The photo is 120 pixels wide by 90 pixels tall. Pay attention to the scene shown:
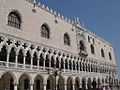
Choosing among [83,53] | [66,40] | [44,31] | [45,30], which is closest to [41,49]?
[44,31]

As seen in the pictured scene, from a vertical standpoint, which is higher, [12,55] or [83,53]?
[83,53]

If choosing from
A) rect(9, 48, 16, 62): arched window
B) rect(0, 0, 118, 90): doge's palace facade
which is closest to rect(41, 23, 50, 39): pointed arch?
rect(0, 0, 118, 90): doge's palace facade

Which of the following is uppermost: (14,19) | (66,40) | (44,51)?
(14,19)

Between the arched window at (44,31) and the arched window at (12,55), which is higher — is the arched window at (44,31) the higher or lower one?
the higher one

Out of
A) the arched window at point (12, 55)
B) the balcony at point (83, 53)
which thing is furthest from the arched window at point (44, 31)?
the balcony at point (83, 53)

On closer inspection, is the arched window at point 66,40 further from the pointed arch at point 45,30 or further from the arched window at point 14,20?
the arched window at point 14,20

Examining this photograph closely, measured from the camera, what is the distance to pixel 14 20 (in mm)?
21844

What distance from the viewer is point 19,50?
2138 centimetres

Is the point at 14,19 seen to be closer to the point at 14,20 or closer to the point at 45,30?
the point at 14,20

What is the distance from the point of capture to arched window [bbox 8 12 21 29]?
21.3m

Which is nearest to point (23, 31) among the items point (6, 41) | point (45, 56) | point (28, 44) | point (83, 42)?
point (28, 44)

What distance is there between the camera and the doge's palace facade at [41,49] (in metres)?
20.5

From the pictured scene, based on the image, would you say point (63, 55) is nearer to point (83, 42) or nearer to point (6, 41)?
point (83, 42)

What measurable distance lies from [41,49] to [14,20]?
5.16m
